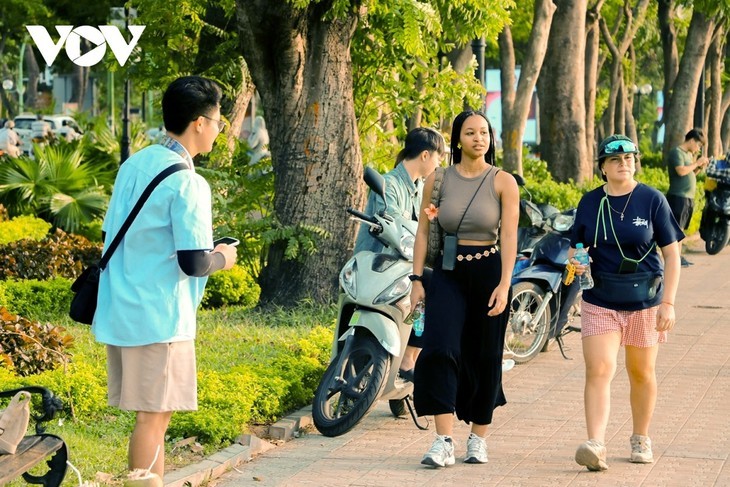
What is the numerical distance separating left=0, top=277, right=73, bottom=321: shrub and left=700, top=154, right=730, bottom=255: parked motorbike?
10.1m

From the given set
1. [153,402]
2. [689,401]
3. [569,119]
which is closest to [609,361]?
[689,401]

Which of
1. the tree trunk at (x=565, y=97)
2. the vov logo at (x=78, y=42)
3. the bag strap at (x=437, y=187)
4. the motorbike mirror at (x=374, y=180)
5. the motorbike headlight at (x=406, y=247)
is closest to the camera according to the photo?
the bag strap at (x=437, y=187)

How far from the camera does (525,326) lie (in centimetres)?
987

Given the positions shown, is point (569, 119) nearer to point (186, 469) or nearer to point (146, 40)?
point (146, 40)

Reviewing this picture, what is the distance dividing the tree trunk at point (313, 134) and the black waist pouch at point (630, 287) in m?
4.76

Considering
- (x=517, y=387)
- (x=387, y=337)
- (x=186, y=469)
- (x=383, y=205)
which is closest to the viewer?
(x=186, y=469)

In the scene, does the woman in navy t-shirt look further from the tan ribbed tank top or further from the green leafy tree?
the green leafy tree

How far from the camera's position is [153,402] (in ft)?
16.3

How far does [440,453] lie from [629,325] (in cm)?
112

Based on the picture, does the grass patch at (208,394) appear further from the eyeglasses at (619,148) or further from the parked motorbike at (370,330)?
the eyeglasses at (619,148)

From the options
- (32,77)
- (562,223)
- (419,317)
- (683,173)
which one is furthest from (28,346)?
(32,77)

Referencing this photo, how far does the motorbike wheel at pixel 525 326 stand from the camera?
9828 mm

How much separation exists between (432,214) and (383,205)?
4.29 feet

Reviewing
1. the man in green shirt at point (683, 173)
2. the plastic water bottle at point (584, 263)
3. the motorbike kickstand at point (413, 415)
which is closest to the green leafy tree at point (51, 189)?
the man in green shirt at point (683, 173)
